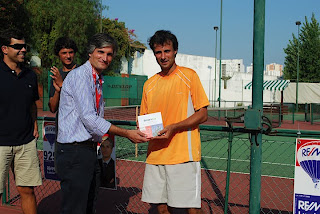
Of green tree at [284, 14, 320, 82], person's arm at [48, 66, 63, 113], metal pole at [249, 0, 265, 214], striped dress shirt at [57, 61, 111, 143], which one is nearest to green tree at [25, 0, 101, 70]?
green tree at [284, 14, 320, 82]

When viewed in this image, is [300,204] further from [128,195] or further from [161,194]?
[128,195]

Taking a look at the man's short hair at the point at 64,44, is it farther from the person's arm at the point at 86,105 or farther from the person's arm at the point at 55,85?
the person's arm at the point at 86,105

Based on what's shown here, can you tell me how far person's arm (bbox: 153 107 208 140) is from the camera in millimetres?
3105

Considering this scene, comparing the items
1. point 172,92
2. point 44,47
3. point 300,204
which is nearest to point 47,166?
point 172,92

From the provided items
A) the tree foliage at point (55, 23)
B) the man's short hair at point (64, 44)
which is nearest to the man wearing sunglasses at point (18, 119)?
the man's short hair at point (64, 44)

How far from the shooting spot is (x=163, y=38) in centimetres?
330

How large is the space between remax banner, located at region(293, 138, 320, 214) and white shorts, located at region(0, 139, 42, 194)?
279 cm

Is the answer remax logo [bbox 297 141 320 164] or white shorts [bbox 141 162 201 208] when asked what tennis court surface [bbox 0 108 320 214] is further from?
white shorts [bbox 141 162 201 208]

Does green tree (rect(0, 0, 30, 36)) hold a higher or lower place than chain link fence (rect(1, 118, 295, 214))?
higher

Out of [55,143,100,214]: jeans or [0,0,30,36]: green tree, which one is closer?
[55,143,100,214]: jeans

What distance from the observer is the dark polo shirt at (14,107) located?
380 centimetres

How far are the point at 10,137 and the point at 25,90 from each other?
541 millimetres

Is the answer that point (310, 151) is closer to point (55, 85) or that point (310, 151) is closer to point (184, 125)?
point (184, 125)

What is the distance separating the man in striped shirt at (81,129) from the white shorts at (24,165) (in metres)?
1.03
